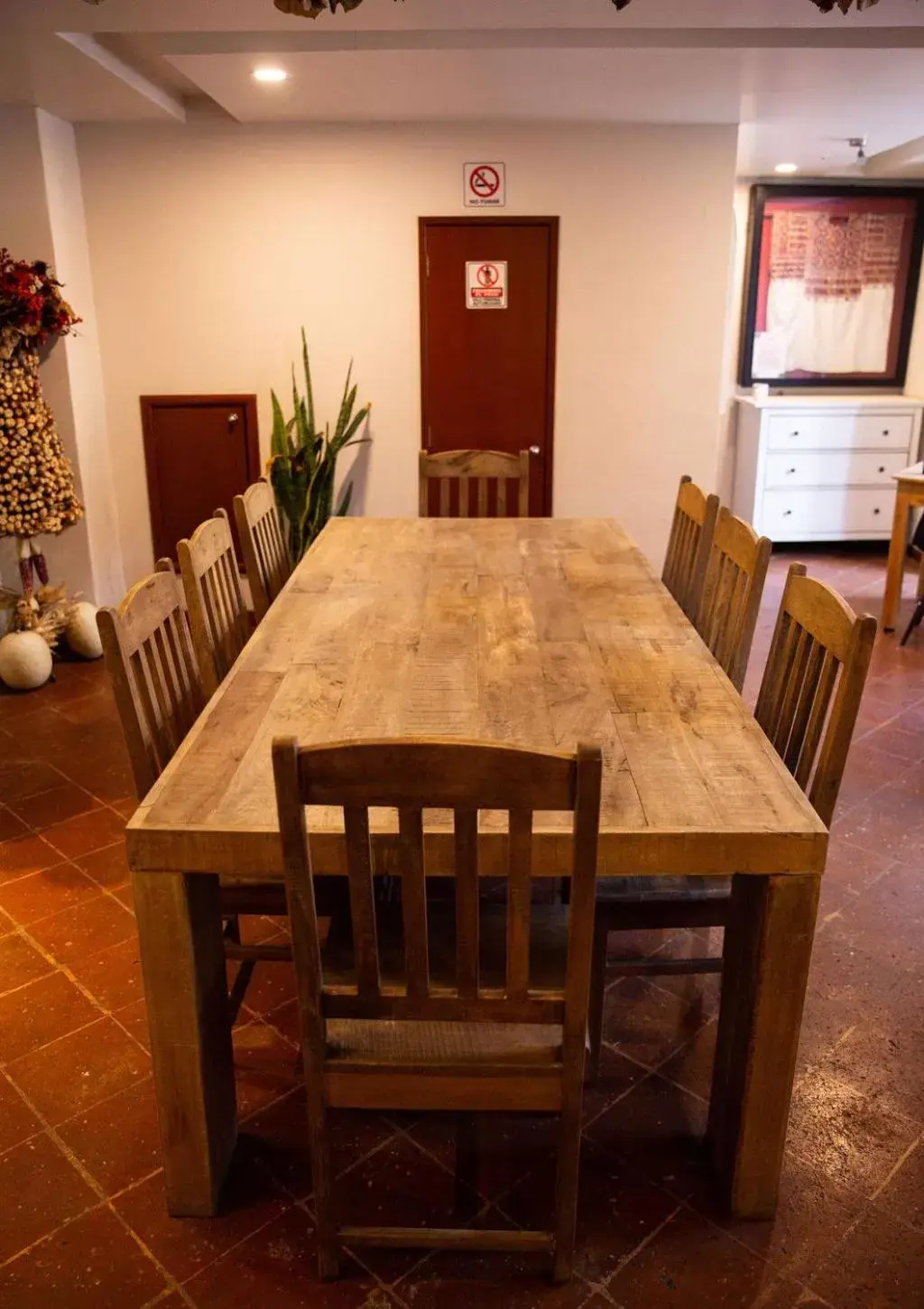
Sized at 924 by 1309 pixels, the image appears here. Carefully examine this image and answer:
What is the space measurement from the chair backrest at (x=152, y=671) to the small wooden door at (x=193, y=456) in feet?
9.59

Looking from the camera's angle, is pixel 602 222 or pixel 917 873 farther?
pixel 602 222

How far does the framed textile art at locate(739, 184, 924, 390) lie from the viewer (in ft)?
20.1

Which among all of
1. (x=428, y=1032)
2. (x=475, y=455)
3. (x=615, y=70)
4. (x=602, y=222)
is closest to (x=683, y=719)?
(x=428, y=1032)

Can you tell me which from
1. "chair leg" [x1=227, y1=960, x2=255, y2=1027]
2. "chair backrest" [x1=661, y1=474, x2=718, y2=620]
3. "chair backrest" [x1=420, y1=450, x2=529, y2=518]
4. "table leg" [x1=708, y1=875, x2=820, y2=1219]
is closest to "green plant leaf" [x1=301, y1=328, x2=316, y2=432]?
"chair backrest" [x1=420, y1=450, x2=529, y2=518]

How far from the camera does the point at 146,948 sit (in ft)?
5.08

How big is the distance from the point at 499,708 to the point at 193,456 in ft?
11.6

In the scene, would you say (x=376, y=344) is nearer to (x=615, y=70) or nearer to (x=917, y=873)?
(x=615, y=70)

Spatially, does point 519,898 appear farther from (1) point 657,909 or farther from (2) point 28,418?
(2) point 28,418

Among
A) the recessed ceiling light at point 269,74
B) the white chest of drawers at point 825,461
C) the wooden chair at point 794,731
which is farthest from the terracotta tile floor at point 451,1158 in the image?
the white chest of drawers at point 825,461

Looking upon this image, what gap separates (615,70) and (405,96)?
34.9 inches

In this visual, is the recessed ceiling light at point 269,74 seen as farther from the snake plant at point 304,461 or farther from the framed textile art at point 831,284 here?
the framed textile art at point 831,284

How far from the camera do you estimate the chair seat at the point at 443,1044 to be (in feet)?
4.75

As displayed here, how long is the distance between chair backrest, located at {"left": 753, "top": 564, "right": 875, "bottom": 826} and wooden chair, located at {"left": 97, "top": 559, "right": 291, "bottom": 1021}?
98 cm

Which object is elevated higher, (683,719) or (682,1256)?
(683,719)
